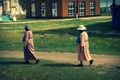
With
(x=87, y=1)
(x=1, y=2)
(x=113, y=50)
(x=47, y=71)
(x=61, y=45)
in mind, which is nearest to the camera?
(x=47, y=71)

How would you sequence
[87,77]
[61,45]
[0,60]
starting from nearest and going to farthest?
[87,77], [0,60], [61,45]

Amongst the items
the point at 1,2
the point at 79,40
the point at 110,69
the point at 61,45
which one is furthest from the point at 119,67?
the point at 1,2

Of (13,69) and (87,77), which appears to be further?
(13,69)

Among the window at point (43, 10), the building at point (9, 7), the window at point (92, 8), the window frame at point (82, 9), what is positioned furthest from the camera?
the building at point (9, 7)

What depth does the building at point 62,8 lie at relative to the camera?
59.3 m

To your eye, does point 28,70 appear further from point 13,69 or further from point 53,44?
point 53,44

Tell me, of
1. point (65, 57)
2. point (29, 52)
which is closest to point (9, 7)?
point (65, 57)

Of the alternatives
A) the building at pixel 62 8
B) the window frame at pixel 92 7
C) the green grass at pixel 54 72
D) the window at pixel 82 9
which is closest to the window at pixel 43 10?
the building at pixel 62 8

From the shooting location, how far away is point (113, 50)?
69.8ft

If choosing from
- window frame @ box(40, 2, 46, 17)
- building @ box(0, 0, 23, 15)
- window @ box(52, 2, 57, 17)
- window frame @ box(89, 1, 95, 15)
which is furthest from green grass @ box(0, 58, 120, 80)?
building @ box(0, 0, 23, 15)

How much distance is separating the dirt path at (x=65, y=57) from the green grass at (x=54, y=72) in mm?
960

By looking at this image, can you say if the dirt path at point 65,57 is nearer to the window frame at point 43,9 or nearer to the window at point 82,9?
the window frame at point 43,9

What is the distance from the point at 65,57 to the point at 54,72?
168 inches

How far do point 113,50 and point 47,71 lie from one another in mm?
7775
